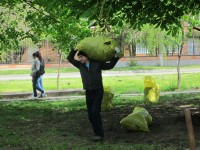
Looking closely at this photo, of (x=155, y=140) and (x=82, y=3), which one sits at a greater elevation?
(x=82, y=3)

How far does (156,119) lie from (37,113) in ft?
11.1

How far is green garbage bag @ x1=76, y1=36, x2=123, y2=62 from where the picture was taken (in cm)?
688

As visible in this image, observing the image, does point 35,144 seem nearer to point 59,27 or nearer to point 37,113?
point 37,113

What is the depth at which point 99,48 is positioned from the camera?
6883mm

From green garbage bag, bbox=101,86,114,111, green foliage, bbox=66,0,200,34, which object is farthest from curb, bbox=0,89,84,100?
green foliage, bbox=66,0,200,34

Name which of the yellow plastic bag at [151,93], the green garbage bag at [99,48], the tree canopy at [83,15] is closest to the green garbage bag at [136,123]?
the green garbage bag at [99,48]

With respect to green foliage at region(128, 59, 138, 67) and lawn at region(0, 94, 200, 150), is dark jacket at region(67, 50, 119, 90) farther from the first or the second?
green foliage at region(128, 59, 138, 67)

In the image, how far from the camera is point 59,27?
12875mm

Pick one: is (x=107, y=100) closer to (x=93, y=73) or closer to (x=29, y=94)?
(x=93, y=73)

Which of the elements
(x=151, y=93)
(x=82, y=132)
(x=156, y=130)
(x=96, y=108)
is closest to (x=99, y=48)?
(x=96, y=108)

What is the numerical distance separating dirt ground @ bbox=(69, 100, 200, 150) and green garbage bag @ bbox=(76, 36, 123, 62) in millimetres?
1393

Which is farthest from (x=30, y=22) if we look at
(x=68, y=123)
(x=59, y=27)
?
(x=68, y=123)

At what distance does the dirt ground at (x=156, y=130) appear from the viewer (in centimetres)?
685

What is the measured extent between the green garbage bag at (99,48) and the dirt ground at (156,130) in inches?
54.8
